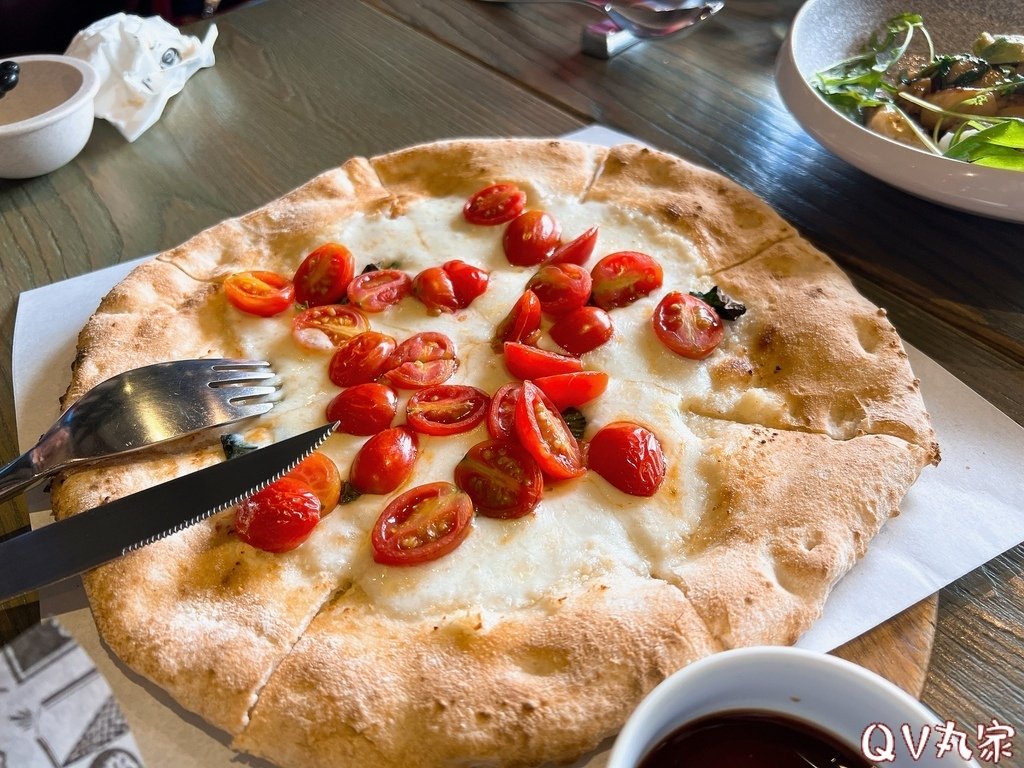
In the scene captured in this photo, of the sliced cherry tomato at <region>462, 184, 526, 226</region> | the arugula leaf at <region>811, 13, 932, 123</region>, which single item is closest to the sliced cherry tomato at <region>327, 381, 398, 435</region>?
the sliced cherry tomato at <region>462, 184, 526, 226</region>

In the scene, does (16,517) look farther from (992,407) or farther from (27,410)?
(992,407)

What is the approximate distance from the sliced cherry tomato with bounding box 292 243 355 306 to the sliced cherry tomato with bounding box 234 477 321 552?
882mm

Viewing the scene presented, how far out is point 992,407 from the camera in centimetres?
261

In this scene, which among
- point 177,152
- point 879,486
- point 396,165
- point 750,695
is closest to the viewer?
point 750,695

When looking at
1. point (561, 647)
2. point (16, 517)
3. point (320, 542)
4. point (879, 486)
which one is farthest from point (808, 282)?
point (16, 517)

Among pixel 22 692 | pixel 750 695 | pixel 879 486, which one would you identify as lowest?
pixel 879 486

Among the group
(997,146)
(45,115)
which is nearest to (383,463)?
(997,146)

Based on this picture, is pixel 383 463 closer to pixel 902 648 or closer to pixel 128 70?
pixel 902 648

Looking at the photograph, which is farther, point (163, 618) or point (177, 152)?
point (177, 152)

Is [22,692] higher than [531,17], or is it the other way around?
[22,692]

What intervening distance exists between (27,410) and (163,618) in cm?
120

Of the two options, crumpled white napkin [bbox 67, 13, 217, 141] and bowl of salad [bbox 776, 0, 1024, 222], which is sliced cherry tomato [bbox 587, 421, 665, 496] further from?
crumpled white napkin [bbox 67, 13, 217, 141]

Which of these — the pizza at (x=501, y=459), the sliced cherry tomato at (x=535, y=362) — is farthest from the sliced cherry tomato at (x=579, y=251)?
the sliced cherry tomato at (x=535, y=362)

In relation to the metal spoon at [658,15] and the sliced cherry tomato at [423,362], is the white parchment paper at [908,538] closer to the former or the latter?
the sliced cherry tomato at [423,362]
